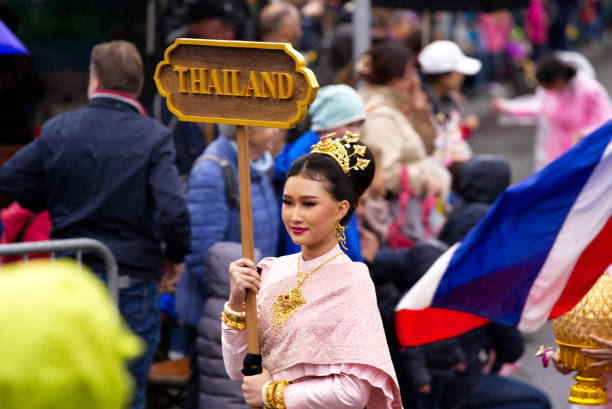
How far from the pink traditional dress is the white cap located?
213 inches

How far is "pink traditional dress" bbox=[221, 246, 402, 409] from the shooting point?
3.29m

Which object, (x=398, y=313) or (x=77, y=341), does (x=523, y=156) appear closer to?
(x=398, y=313)

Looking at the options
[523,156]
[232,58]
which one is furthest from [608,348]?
[523,156]

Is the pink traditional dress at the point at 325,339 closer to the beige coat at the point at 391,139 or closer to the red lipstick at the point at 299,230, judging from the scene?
the red lipstick at the point at 299,230

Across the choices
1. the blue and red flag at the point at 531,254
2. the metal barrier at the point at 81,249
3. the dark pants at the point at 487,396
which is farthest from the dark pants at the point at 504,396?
the metal barrier at the point at 81,249

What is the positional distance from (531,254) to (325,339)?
5.37 feet

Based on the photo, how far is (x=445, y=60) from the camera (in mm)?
8625

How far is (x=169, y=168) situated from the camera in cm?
518

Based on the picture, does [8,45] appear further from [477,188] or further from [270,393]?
[270,393]

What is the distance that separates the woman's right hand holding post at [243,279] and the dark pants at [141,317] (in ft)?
6.28

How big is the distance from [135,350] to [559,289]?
10.4 feet

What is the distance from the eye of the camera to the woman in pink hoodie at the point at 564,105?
10383mm

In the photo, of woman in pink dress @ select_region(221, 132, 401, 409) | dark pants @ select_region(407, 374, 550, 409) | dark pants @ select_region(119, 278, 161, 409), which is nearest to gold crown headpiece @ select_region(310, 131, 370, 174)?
woman in pink dress @ select_region(221, 132, 401, 409)

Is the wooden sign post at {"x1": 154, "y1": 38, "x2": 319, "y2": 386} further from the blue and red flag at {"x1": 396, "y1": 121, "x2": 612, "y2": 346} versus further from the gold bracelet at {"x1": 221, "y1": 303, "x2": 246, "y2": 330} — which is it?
the blue and red flag at {"x1": 396, "y1": 121, "x2": 612, "y2": 346}
